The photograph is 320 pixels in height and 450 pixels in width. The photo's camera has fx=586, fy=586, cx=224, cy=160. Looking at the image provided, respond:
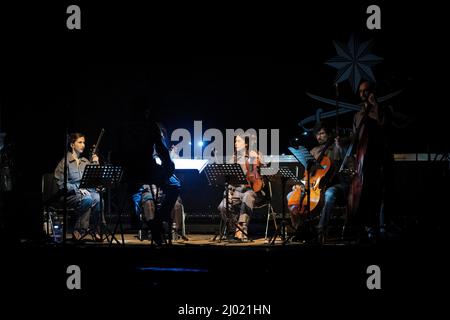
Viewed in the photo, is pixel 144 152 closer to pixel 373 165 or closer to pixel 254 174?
pixel 254 174

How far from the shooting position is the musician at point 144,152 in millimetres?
7141

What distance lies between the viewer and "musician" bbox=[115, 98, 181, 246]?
7.14 m

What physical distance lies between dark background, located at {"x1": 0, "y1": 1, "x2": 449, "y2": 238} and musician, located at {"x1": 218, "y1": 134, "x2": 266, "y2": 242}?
1966mm

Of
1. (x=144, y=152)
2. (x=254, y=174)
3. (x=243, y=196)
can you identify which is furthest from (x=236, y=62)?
(x=144, y=152)

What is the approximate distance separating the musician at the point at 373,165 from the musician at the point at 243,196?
223 centimetres

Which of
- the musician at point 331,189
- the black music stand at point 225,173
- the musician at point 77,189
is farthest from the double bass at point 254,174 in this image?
the musician at point 77,189

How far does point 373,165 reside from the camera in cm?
730

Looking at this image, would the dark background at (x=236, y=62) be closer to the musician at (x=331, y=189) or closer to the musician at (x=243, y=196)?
the musician at (x=243, y=196)

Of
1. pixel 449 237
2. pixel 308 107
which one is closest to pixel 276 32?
pixel 308 107

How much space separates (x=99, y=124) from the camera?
1156cm

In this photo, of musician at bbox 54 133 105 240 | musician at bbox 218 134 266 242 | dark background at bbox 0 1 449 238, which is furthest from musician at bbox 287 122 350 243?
musician at bbox 54 133 105 240

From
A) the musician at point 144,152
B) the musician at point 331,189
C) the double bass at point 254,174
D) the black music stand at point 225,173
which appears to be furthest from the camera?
the double bass at point 254,174

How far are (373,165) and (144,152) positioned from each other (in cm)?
284

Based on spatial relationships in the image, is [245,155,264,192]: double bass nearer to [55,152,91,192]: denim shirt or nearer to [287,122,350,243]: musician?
[287,122,350,243]: musician
